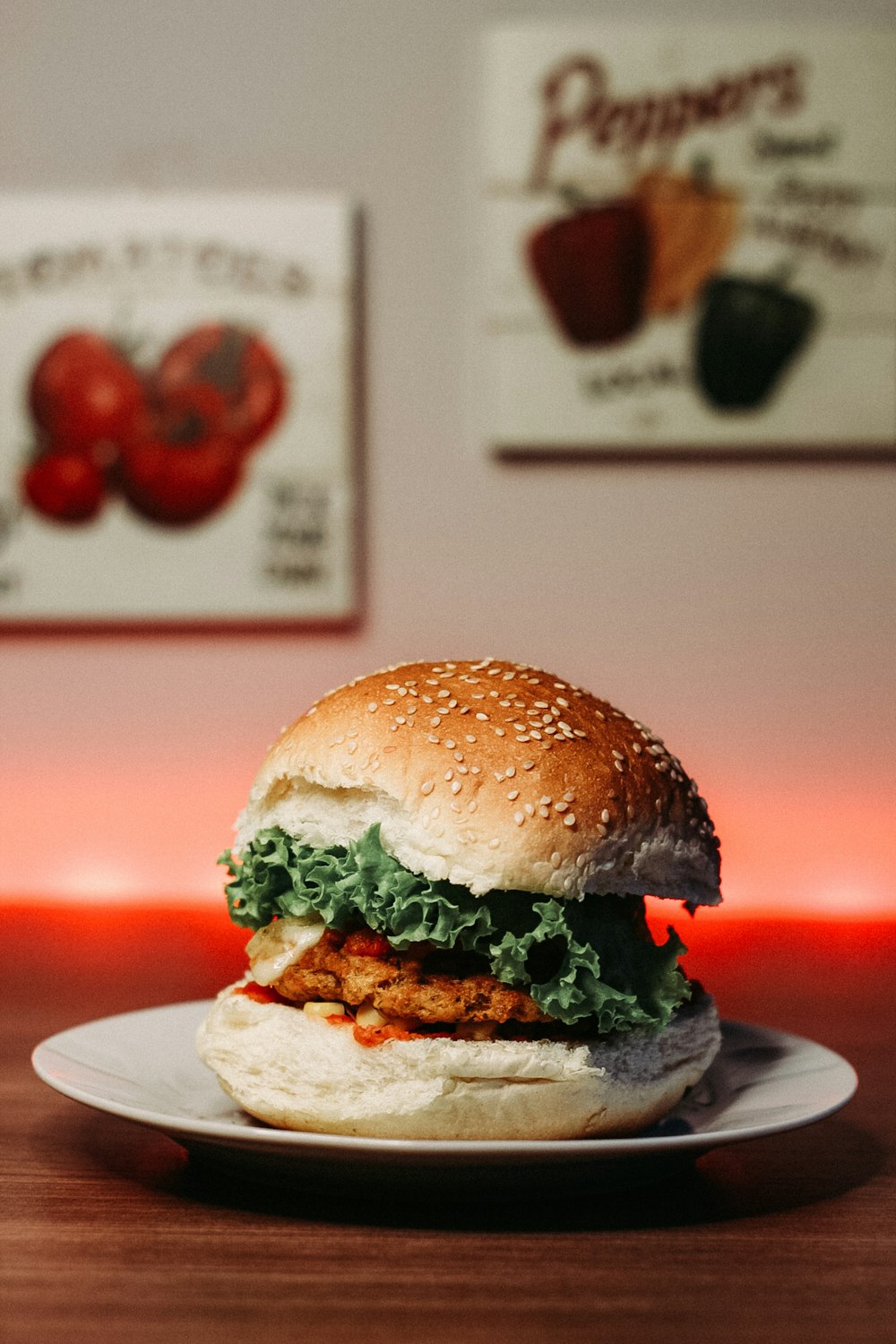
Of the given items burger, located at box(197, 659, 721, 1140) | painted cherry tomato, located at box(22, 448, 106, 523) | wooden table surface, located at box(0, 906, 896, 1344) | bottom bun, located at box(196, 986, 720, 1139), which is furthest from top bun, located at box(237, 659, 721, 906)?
painted cherry tomato, located at box(22, 448, 106, 523)

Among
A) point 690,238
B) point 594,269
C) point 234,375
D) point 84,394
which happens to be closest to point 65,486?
point 84,394

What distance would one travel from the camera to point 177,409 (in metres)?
3.10

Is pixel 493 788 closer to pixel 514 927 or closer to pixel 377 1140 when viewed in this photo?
pixel 514 927

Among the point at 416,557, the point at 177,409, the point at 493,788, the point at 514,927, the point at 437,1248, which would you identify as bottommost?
the point at 437,1248

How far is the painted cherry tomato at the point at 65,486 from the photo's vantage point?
309cm

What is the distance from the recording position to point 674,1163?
1.18 metres

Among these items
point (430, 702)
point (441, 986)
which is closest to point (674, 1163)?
point (441, 986)

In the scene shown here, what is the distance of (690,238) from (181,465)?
1.24 metres

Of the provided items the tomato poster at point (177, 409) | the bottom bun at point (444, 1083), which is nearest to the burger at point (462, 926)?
the bottom bun at point (444, 1083)

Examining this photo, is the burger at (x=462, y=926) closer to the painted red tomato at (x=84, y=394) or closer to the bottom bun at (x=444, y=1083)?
the bottom bun at (x=444, y=1083)

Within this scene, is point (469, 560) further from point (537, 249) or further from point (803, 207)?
point (803, 207)

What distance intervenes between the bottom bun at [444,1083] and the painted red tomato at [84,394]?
210 centimetres

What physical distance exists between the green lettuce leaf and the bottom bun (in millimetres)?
40

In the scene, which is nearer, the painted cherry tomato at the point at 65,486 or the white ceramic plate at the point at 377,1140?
the white ceramic plate at the point at 377,1140
